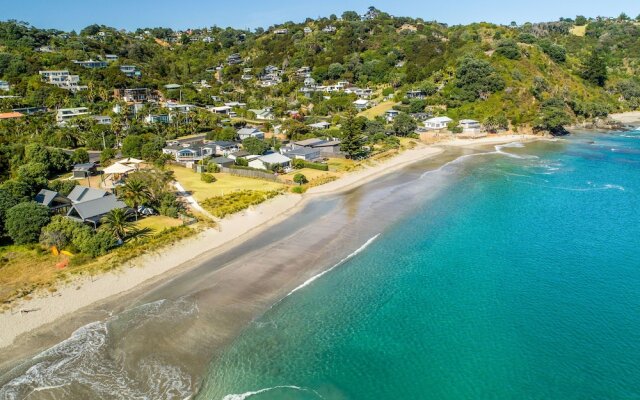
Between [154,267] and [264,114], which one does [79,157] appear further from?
[264,114]

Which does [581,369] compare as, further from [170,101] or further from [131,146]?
[170,101]

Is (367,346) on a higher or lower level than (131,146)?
lower

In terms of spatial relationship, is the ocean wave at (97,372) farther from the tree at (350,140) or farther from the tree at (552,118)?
the tree at (552,118)

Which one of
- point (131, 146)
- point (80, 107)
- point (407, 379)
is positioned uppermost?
point (80, 107)

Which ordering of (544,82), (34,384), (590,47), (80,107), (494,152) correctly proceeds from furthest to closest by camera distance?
(590,47) < (544,82) < (80,107) < (494,152) < (34,384)

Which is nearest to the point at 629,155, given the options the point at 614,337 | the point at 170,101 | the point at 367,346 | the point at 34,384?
the point at 614,337

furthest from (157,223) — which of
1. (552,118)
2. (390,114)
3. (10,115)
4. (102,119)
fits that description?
(552,118)
